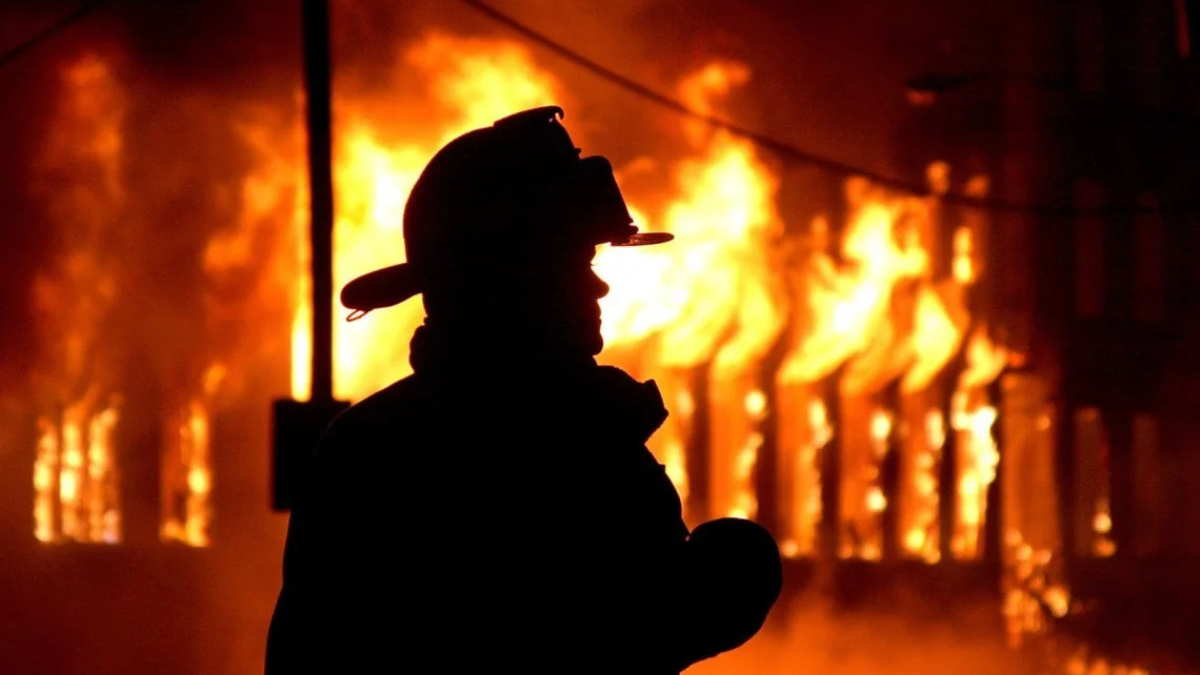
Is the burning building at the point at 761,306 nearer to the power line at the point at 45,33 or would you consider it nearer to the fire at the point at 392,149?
the fire at the point at 392,149

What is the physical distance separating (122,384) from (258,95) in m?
4.30

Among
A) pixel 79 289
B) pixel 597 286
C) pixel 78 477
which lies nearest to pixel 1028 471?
pixel 79 289

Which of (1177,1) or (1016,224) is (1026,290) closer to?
(1016,224)

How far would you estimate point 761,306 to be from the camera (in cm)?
1775

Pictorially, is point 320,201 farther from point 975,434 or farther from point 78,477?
point 78,477

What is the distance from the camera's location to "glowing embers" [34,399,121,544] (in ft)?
58.5

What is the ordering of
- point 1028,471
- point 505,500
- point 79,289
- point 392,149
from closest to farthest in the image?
point 505,500 → point 392,149 → point 79,289 → point 1028,471

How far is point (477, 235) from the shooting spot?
68.5 inches

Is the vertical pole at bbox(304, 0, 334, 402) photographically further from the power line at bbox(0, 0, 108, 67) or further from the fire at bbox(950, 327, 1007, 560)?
the fire at bbox(950, 327, 1007, 560)

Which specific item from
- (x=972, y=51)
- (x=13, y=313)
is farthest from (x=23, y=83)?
(x=972, y=51)

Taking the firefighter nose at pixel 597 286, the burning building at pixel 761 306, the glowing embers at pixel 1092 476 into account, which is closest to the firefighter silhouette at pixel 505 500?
the firefighter nose at pixel 597 286

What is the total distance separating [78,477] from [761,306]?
8.00m

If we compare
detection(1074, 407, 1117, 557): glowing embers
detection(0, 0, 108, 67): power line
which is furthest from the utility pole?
detection(1074, 407, 1117, 557): glowing embers

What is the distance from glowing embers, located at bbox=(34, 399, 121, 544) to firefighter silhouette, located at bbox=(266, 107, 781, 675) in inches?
659
